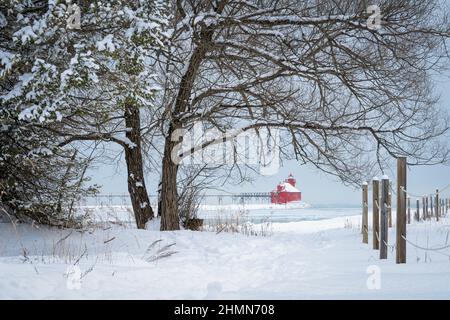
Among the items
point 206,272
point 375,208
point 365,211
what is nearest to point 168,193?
point 365,211

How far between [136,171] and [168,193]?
3.12ft

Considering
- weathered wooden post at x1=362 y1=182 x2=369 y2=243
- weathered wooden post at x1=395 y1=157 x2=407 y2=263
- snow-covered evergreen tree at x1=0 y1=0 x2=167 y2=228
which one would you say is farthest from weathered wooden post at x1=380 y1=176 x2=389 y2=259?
snow-covered evergreen tree at x1=0 y1=0 x2=167 y2=228

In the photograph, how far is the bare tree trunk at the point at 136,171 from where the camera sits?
1199cm

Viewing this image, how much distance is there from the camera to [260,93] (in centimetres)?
1133

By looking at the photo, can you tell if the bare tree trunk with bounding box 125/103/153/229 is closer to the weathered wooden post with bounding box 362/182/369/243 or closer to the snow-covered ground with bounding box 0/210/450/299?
the snow-covered ground with bounding box 0/210/450/299

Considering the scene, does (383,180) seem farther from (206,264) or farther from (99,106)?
Answer: (99,106)

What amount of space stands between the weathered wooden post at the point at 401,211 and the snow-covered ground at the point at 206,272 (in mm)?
202

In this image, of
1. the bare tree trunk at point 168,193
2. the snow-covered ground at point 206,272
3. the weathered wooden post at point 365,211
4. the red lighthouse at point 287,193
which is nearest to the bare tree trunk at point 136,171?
the bare tree trunk at point 168,193

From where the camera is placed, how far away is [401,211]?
6859mm

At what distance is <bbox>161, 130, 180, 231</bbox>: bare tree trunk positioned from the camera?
1176cm

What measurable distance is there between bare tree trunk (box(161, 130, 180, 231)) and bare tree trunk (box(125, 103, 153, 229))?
1.94 feet

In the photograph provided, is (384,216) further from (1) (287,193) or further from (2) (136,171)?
(1) (287,193)
